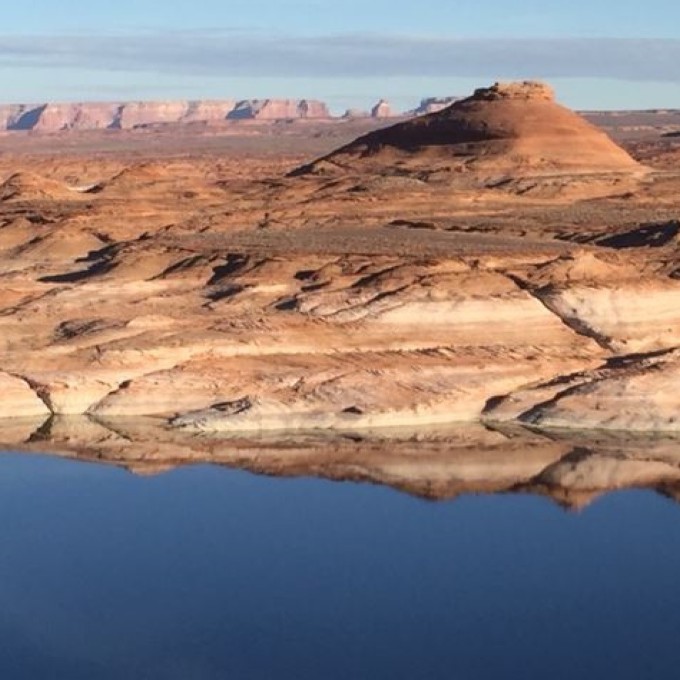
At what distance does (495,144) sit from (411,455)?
48.4m

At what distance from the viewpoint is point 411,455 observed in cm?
2877

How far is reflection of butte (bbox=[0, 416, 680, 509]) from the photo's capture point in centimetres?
2750

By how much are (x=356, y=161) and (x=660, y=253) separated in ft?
131

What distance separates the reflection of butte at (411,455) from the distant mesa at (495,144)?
41700mm

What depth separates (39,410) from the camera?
31094 millimetres

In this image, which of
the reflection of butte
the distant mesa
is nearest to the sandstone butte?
the reflection of butte

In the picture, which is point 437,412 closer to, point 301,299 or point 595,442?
point 595,442

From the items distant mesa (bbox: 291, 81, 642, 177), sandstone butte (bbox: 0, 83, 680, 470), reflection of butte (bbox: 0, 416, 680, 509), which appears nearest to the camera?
reflection of butte (bbox: 0, 416, 680, 509)

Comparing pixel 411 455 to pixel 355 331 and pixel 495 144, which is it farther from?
pixel 495 144

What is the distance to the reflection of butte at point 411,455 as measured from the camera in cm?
→ 2750

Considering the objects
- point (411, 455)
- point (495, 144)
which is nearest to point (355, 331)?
point (411, 455)

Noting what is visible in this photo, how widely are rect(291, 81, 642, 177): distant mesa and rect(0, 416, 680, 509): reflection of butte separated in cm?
4170

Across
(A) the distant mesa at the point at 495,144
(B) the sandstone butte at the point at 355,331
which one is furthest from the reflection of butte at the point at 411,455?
(A) the distant mesa at the point at 495,144

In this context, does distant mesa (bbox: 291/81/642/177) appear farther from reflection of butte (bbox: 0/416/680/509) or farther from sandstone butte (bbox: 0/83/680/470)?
reflection of butte (bbox: 0/416/680/509)
